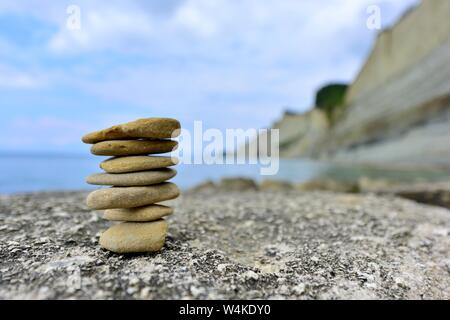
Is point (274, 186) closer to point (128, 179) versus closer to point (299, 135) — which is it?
point (128, 179)

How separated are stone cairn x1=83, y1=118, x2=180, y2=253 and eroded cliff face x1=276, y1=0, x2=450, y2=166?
2106 centimetres

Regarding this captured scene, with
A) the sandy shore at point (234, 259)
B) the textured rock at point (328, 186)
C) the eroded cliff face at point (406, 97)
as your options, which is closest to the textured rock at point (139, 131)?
the sandy shore at point (234, 259)

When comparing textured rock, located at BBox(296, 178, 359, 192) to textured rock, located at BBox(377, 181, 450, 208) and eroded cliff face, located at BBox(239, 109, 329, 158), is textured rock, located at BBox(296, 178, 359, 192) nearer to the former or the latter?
textured rock, located at BBox(377, 181, 450, 208)

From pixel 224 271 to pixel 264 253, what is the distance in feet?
2.97

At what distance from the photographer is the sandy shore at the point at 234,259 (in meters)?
2.54

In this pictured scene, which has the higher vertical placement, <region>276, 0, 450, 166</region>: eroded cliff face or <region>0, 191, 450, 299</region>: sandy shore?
<region>276, 0, 450, 166</region>: eroded cliff face

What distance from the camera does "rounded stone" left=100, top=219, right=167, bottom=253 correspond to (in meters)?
3.18

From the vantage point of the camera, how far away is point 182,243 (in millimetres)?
3756

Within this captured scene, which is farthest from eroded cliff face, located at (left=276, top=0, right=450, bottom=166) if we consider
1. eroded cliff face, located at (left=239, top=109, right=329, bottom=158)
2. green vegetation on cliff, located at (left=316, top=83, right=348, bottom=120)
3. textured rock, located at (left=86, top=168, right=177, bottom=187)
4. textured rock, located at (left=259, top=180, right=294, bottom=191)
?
green vegetation on cliff, located at (left=316, top=83, right=348, bottom=120)

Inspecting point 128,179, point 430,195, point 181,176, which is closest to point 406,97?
point 430,195

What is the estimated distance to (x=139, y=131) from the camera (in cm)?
319

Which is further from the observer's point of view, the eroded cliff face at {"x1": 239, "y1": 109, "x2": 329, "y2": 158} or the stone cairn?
the eroded cliff face at {"x1": 239, "y1": 109, "x2": 329, "y2": 158}

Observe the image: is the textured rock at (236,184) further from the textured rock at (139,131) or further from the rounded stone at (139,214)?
the textured rock at (139,131)
